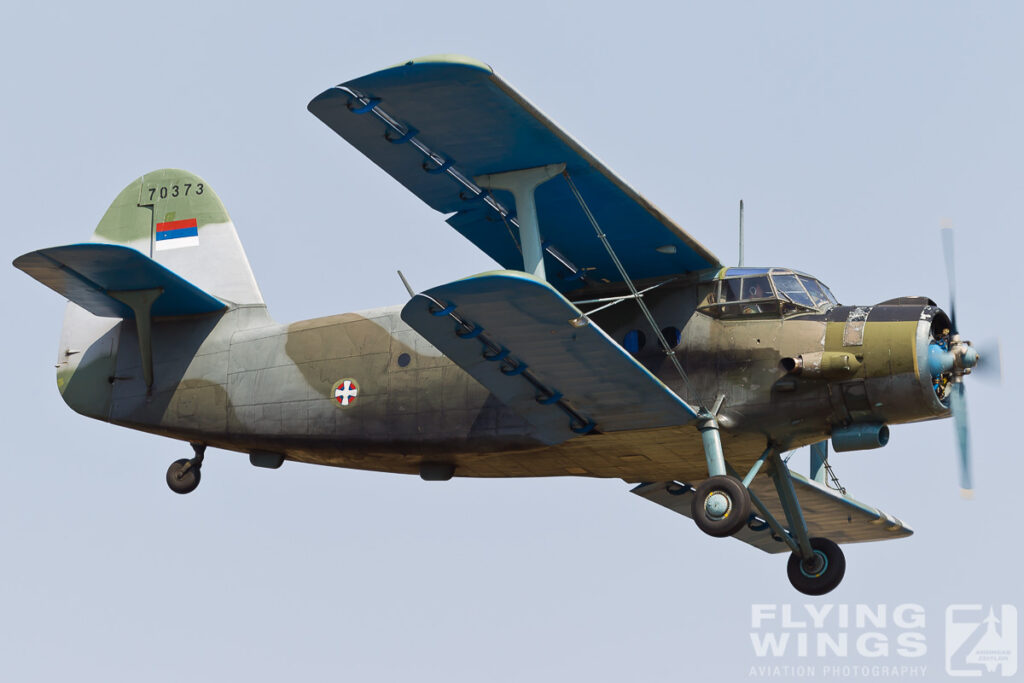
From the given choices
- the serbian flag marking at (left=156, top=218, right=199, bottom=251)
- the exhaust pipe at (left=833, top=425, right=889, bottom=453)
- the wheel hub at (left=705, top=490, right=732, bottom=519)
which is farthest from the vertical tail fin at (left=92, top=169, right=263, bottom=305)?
the exhaust pipe at (left=833, top=425, right=889, bottom=453)

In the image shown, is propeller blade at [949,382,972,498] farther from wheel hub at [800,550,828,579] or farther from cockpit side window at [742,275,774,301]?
cockpit side window at [742,275,774,301]

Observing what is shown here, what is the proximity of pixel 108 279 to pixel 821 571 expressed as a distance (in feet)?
26.5

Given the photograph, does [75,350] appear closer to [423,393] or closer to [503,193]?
[423,393]

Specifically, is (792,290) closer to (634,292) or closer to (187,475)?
(634,292)

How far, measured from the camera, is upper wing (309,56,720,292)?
14.1 m

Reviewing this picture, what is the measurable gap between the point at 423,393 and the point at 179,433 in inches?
120

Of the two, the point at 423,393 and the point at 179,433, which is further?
the point at 179,433

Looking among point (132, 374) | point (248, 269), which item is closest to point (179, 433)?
point (132, 374)

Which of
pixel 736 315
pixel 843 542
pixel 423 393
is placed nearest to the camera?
pixel 736 315

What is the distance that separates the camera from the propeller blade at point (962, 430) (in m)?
15.8

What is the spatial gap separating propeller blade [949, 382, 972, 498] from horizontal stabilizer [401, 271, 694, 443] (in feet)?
8.59

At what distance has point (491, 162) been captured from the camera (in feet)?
50.0

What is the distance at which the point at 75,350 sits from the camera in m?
18.8

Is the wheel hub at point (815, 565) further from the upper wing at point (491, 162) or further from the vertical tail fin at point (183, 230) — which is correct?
the vertical tail fin at point (183, 230)
